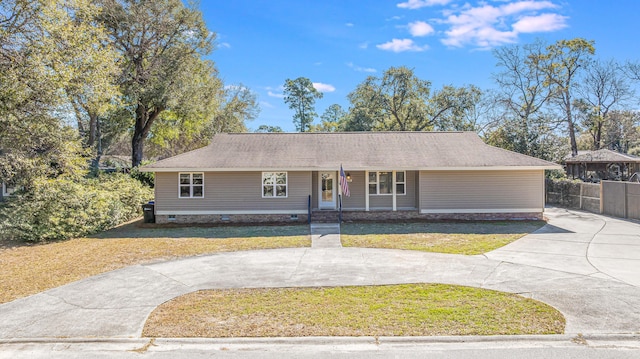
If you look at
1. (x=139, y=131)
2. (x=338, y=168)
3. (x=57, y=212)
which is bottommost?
(x=57, y=212)

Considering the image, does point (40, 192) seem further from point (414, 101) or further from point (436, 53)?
point (414, 101)

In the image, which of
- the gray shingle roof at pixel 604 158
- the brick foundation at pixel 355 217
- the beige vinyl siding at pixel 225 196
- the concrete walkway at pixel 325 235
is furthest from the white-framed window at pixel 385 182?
the gray shingle roof at pixel 604 158

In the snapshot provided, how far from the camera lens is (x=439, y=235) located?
1351cm

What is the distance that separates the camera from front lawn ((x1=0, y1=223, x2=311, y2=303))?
28.4 ft

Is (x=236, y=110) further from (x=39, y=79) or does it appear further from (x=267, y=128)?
(x=39, y=79)

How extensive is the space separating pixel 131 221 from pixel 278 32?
1311 centimetres

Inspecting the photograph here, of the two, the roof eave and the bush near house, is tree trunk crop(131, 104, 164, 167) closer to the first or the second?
the bush near house

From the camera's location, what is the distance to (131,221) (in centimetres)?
1794

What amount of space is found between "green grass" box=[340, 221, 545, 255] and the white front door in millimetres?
2066

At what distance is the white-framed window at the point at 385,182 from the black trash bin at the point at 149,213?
1031 cm

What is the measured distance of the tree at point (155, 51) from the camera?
23734 millimetres

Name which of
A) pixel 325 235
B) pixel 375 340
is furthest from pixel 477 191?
pixel 375 340

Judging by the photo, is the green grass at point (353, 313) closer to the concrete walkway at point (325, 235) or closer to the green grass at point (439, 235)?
the green grass at point (439, 235)

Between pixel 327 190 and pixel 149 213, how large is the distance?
27.6 feet
